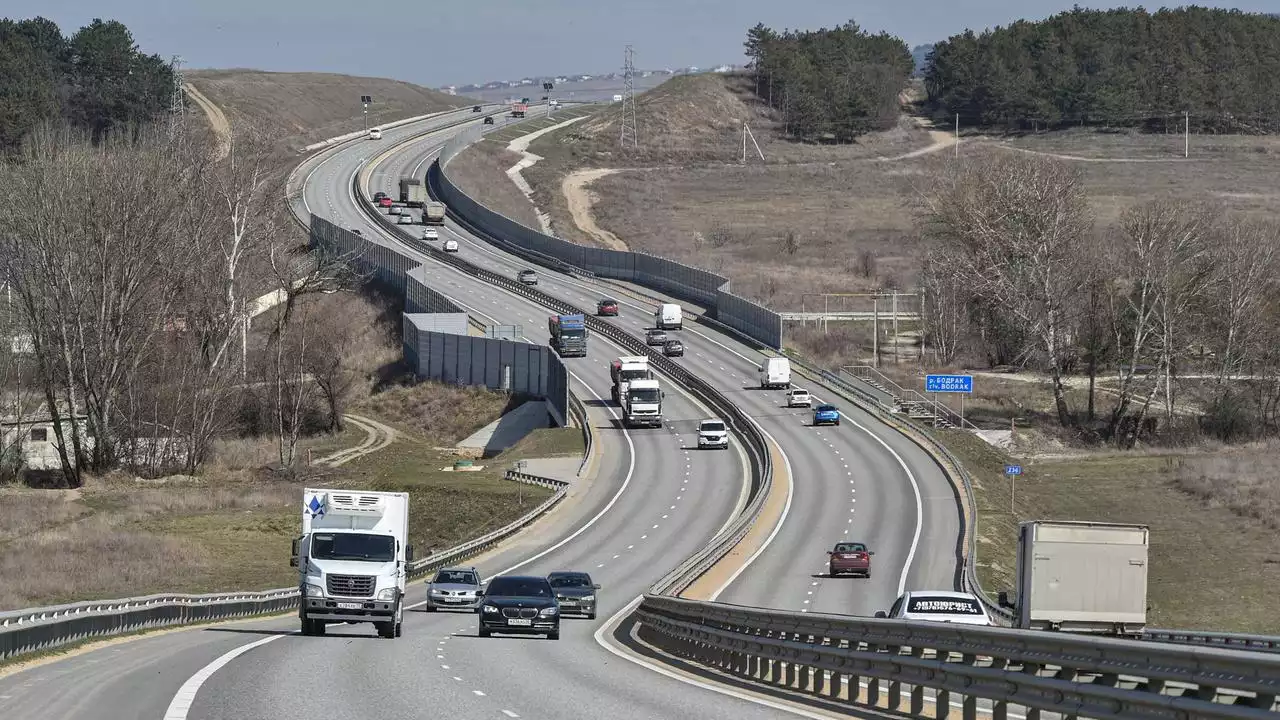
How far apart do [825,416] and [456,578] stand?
47.2m

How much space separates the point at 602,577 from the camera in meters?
59.1

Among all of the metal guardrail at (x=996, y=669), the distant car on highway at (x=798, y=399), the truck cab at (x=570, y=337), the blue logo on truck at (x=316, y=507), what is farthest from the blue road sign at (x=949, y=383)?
the metal guardrail at (x=996, y=669)

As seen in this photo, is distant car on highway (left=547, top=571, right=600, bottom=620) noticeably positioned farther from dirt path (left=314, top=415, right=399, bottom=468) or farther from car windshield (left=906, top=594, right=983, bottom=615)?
dirt path (left=314, top=415, right=399, bottom=468)

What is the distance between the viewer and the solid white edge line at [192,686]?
719 inches

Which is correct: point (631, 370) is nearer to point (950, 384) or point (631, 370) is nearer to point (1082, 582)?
point (950, 384)

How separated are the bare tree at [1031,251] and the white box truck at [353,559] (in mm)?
72237

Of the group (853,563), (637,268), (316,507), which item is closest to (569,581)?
(316,507)

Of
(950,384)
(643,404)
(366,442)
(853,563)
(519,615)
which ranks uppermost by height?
(519,615)

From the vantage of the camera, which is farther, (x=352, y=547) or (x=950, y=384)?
(x=950, y=384)

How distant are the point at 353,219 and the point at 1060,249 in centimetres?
8396

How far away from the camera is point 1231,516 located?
73.4 metres

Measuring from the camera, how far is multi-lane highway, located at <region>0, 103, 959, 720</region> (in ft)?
66.0

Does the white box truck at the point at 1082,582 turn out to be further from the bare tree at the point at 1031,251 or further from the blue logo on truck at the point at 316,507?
the bare tree at the point at 1031,251

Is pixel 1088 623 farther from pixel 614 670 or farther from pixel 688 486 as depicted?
pixel 688 486
